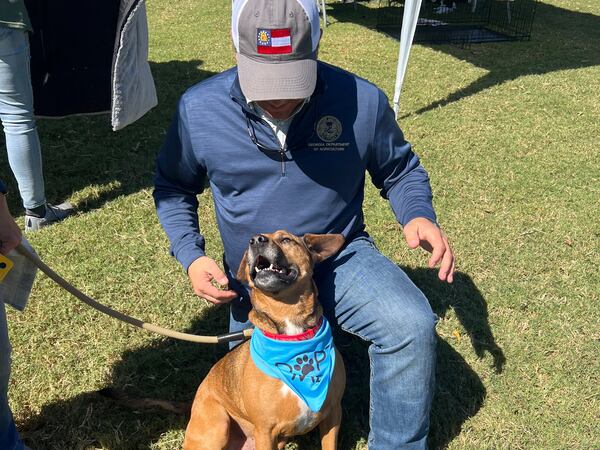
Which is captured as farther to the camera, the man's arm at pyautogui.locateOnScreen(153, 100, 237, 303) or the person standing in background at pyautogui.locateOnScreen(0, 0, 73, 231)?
the person standing in background at pyautogui.locateOnScreen(0, 0, 73, 231)

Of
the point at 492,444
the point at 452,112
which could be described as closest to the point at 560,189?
the point at 452,112

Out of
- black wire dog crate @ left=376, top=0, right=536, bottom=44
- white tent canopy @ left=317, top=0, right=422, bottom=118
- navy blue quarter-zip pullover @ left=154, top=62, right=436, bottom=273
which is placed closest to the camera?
navy blue quarter-zip pullover @ left=154, top=62, right=436, bottom=273

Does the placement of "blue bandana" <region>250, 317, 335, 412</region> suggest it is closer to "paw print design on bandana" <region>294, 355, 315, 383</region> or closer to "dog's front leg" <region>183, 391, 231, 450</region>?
"paw print design on bandana" <region>294, 355, 315, 383</region>

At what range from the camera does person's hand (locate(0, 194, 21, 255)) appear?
2.20 m

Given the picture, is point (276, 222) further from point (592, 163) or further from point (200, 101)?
point (592, 163)

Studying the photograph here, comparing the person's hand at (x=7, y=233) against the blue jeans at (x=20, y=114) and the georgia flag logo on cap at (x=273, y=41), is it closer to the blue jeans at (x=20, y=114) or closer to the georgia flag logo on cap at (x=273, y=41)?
the georgia flag logo on cap at (x=273, y=41)

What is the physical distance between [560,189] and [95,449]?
4.33 metres

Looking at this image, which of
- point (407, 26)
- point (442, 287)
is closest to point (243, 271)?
point (442, 287)

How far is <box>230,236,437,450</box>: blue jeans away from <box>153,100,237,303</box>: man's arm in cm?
53

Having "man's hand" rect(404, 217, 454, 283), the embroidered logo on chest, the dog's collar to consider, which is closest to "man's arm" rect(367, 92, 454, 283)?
"man's hand" rect(404, 217, 454, 283)

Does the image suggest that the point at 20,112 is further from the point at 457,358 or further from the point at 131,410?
the point at 457,358

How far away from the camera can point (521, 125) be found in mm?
6734

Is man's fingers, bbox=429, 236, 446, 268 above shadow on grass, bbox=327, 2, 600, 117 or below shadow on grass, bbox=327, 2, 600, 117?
above

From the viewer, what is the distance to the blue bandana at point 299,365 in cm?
245
